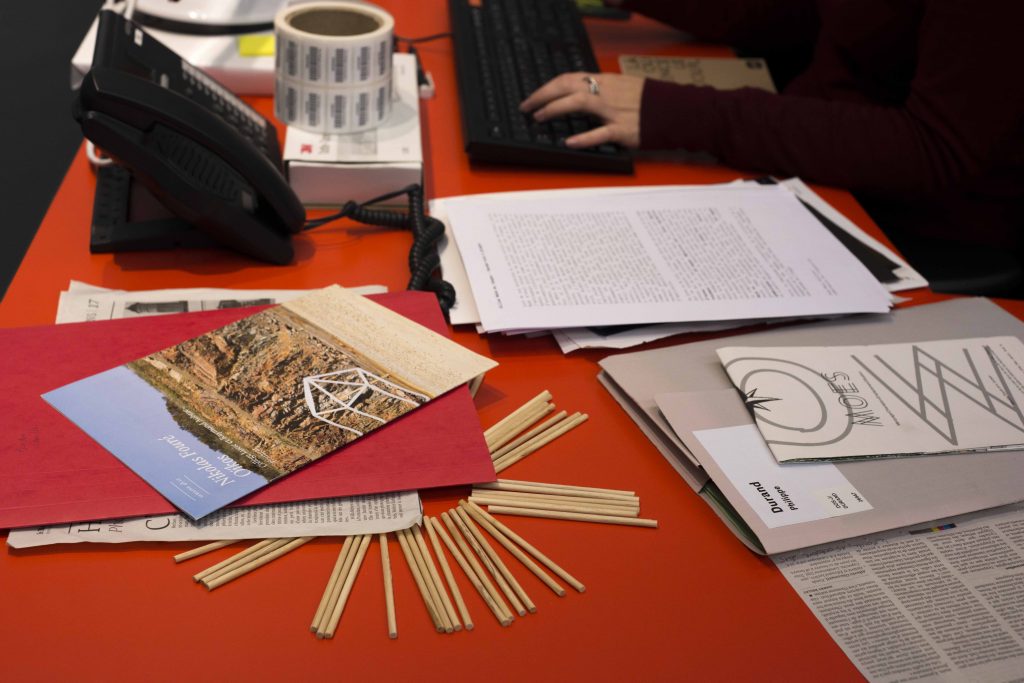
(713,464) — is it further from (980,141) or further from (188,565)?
(980,141)

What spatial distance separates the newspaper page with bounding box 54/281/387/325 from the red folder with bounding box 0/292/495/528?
1.7 inches

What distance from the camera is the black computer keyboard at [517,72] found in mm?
1051

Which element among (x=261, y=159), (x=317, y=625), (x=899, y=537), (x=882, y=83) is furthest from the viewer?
(x=882, y=83)


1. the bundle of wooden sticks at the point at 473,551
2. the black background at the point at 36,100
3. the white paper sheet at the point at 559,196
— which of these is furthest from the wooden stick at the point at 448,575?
the black background at the point at 36,100

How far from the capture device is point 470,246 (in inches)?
34.4

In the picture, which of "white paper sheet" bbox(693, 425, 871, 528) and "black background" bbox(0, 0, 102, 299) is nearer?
"white paper sheet" bbox(693, 425, 871, 528)

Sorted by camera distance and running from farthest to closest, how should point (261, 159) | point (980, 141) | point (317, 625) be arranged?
point (980, 141) < point (261, 159) < point (317, 625)

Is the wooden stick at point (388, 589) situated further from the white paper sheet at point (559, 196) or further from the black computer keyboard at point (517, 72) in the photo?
the black computer keyboard at point (517, 72)

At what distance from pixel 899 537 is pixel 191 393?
53 centimetres

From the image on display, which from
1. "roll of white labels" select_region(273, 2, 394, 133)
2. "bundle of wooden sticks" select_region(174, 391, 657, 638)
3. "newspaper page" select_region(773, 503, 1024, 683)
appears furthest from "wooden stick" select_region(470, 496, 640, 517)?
→ "roll of white labels" select_region(273, 2, 394, 133)

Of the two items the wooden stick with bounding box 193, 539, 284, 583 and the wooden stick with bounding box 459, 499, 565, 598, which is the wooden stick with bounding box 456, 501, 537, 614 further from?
the wooden stick with bounding box 193, 539, 284, 583

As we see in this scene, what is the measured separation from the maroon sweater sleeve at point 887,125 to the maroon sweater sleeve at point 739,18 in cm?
32

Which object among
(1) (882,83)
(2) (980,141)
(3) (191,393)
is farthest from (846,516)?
(1) (882,83)

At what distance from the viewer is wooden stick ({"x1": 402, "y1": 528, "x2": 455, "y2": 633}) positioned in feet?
1.78
